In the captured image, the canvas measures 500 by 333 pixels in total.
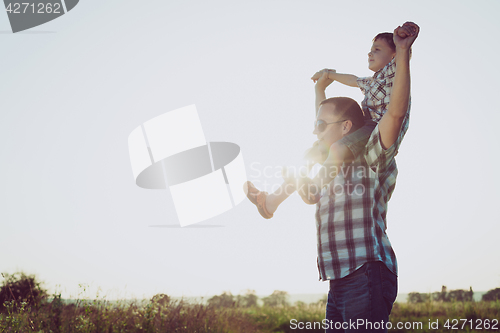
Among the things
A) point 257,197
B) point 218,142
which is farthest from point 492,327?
point 257,197

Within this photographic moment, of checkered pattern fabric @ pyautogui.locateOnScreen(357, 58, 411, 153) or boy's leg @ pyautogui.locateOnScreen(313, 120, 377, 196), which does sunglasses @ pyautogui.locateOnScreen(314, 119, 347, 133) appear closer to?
boy's leg @ pyautogui.locateOnScreen(313, 120, 377, 196)

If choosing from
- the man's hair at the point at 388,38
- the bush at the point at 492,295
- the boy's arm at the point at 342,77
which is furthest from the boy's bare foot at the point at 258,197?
the bush at the point at 492,295

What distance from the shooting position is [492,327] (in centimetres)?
923

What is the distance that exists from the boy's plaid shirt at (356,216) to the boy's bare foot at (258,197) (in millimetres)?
350

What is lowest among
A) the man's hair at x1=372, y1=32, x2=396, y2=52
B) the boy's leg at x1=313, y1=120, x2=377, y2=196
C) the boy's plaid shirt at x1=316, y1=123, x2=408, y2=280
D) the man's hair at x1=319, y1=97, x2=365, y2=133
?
the boy's plaid shirt at x1=316, y1=123, x2=408, y2=280

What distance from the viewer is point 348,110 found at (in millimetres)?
2283

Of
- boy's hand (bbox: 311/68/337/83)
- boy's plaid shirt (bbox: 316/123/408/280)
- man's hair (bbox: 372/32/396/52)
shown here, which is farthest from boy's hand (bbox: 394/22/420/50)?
boy's hand (bbox: 311/68/337/83)

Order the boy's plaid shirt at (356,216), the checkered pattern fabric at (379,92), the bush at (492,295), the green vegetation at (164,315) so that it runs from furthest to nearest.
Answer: the bush at (492,295), the green vegetation at (164,315), the checkered pattern fabric at (379,92), the boy's plaid shirt at (356,216)

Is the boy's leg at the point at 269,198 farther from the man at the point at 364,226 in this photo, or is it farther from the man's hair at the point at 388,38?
the man's hair at the point at 388,38

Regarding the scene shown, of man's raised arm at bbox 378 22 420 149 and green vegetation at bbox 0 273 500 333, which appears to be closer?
man's raised arm at bbox 378 22 420 149

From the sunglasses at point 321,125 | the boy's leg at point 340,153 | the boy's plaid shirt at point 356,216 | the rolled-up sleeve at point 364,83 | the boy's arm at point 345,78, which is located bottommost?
the boy's plaid shirt at point 356,216

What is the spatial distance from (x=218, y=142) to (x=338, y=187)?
23.1 ft

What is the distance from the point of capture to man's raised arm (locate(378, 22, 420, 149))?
6.09ft

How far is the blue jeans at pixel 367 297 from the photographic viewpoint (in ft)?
5.97
